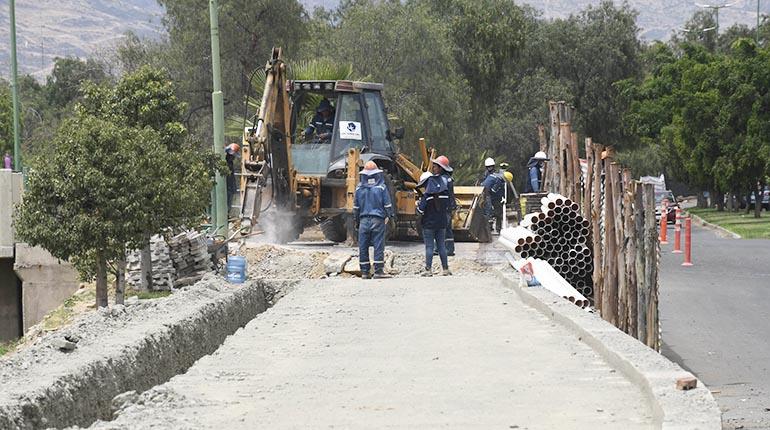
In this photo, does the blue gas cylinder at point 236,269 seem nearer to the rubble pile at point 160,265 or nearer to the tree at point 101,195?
the tree at point 101,195

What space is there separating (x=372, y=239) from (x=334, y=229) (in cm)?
815

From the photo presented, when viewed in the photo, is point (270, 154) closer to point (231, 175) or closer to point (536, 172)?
point (231, 175)

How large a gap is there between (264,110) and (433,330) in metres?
13.9

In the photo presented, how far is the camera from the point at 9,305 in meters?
34.9

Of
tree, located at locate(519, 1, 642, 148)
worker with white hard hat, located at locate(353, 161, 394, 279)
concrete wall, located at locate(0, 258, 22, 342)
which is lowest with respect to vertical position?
concrete wall, located at locate(0, 258, 22, 342)

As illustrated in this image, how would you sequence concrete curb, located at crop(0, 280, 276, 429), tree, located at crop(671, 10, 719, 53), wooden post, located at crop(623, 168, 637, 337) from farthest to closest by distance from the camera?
tree, located at crop(671, 10, 719, 53)
wooden post, located at crop(623, 168, 637, 337)
concrete curb, located at crop(0, 280, 276, 429)

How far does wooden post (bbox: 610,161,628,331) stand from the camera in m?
18.0

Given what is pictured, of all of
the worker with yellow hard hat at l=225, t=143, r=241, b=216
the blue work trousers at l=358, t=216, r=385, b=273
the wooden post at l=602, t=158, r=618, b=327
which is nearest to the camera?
the wooden post at l=602, t=158, r=618, b=327

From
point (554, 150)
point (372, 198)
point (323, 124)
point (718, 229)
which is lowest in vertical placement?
point (718, 229)

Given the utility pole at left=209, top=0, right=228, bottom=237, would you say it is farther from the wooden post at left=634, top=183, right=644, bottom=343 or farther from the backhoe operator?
the wooden post at left=634, top=183, right=644, bottom=343

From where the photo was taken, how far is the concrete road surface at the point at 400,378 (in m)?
8.60

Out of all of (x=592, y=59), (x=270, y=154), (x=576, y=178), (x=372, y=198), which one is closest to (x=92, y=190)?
(x=270, y=154)

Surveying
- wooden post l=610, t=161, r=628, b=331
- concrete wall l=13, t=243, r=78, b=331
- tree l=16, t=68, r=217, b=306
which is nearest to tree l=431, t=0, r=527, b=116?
concrete wall l=13, t=243, r=78, b=331

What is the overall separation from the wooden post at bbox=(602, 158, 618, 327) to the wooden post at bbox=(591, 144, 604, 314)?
1.94 ft
